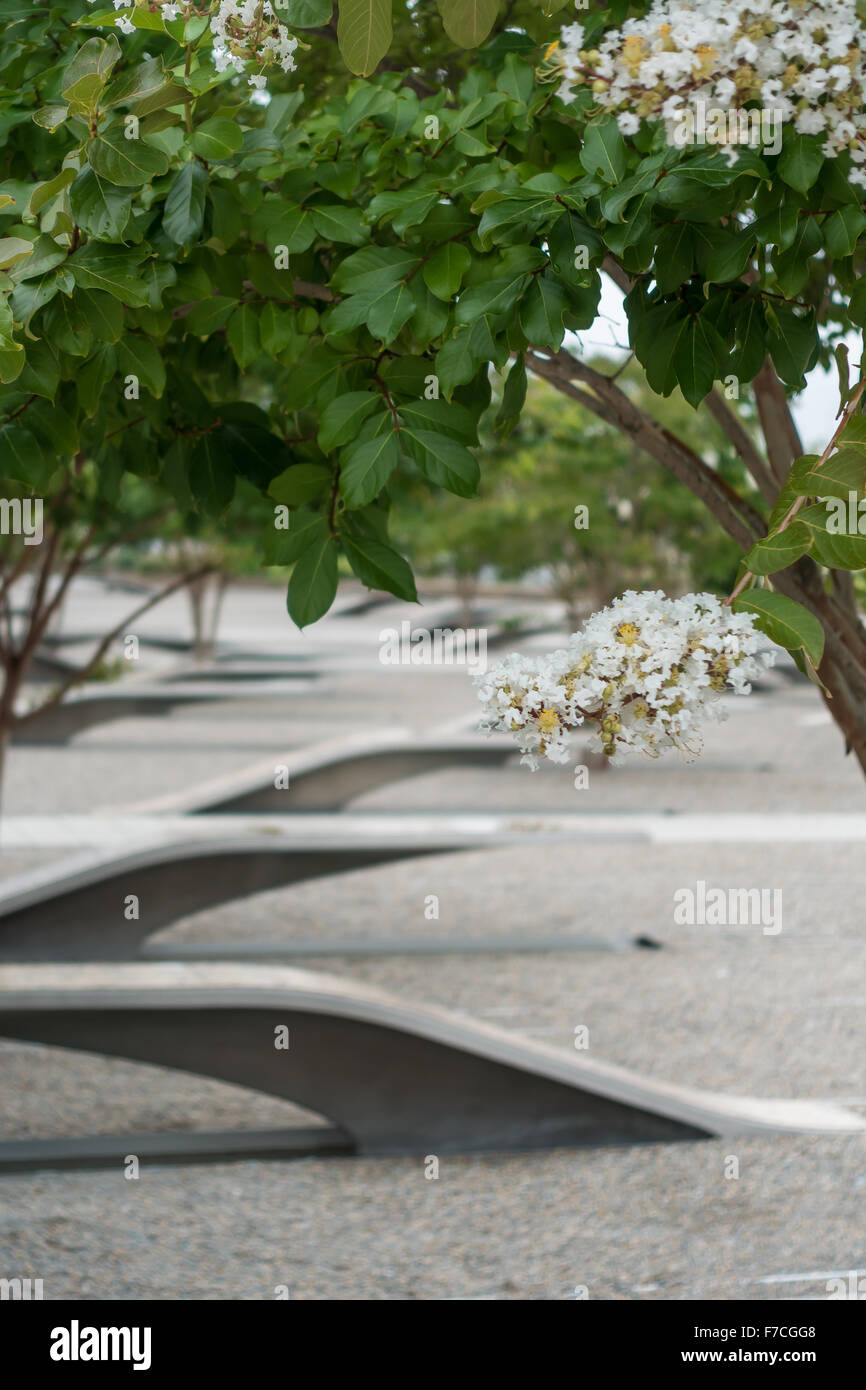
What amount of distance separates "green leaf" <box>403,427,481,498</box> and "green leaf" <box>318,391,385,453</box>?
11 centimetres

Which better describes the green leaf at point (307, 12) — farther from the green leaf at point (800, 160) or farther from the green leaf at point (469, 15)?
the green leaf at point (800, 160)

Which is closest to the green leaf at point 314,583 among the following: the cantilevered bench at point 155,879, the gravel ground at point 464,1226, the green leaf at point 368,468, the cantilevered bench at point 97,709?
the green leaf at point 368,468

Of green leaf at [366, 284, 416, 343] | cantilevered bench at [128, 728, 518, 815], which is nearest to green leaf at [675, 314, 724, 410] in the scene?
green leaf at [366, 284, 416, 343]

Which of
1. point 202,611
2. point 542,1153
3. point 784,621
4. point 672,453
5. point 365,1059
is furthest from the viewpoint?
point 202,611

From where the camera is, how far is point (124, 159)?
1.98m

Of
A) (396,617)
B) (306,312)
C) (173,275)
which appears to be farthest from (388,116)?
(396,617)

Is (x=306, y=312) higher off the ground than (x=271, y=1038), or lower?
higher

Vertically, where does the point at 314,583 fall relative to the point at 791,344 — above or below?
below

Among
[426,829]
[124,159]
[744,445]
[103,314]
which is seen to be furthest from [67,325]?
[426,829]

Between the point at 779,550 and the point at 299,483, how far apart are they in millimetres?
922

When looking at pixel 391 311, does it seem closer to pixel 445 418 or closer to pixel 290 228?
pixel 445 418

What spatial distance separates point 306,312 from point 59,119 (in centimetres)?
69
